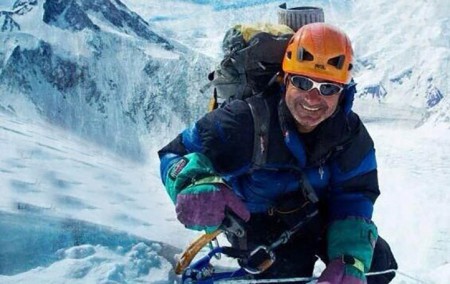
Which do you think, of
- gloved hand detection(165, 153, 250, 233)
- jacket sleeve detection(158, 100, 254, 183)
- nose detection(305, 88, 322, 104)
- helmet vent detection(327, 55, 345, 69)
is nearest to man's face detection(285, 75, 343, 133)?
nose detection(305, 88, 322, 104)

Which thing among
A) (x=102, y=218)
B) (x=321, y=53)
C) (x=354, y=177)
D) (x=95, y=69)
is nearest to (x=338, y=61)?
(x=321, y=53)

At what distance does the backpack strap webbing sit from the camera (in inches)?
141

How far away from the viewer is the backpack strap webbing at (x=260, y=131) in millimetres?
3590

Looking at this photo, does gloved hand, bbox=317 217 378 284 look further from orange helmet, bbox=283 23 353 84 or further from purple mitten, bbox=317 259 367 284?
orange helmet, bbox=283 23 353 84

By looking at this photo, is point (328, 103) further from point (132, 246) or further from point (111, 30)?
point (111, 30)

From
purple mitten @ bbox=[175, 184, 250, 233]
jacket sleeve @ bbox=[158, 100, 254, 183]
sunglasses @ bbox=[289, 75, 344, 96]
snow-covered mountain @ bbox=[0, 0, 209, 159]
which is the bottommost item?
snow-covered mountain @ bbox=[0, 0, 209, 159]

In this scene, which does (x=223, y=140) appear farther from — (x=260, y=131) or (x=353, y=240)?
(x=353, y=240)

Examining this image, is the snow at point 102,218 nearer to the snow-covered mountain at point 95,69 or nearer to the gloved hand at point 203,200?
the gloved hand at point 203,200

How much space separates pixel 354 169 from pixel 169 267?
2824mm

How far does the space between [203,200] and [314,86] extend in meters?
0.93

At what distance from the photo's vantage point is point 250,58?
3.96m

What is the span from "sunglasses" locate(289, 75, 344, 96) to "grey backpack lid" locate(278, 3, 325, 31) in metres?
0.90

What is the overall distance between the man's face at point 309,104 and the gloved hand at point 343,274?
808 mm

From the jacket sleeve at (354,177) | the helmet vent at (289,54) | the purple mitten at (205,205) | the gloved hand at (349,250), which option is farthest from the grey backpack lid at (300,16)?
the purple mitten at (205,205)
